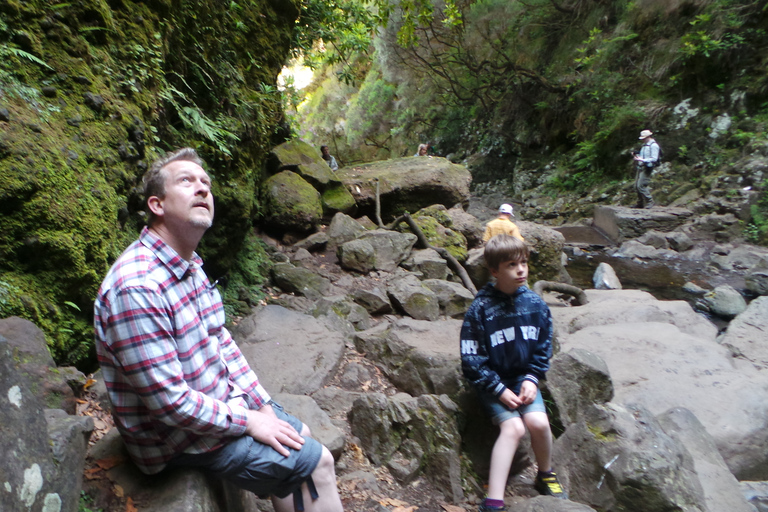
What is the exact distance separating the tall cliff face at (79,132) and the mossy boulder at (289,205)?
303cm

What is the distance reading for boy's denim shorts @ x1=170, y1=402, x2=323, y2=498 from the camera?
1654 mm

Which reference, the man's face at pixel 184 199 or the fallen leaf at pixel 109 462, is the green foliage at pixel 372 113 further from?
the fallen leaf at pixel 109 462

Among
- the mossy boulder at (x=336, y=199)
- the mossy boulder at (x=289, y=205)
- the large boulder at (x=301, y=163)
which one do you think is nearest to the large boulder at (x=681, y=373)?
the mossy boulder at (x=289, y=205)

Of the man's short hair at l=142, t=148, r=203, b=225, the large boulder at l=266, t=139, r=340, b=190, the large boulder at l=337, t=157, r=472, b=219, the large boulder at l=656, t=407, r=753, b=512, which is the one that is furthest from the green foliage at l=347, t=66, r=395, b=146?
the man's short hair at l=142, t=148, r=203, b=225

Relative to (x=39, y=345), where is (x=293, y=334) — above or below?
above

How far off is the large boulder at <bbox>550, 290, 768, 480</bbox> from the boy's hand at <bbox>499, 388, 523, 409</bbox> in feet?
5.22

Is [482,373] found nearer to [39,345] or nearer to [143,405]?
[143,405]

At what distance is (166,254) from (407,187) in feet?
28.7

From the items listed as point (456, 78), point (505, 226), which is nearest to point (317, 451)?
point (505, 226)

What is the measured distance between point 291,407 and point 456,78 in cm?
2156

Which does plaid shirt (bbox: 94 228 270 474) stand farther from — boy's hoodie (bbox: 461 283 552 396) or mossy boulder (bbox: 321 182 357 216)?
mossy boulder (bbox: 321 182 357 216)

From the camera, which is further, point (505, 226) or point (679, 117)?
point (679, 117)

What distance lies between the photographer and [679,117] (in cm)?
1492

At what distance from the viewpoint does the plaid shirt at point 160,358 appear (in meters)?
1.50
